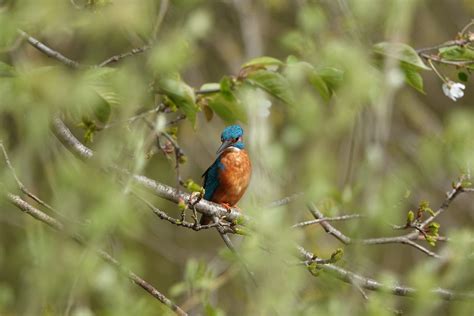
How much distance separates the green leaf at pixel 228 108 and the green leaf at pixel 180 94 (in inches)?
6.7

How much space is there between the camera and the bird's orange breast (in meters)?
4.90

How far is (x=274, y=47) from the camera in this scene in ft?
28.3

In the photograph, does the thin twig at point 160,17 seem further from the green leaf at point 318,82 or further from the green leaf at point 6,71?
the green leaf at point 318,82

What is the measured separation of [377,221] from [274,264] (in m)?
0.24

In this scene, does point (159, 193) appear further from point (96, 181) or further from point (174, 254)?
point (174, 254)

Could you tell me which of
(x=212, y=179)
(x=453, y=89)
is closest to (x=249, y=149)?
(x=453, y=89)

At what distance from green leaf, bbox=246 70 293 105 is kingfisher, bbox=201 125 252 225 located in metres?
1.37

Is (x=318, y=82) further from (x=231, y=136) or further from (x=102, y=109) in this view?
(x=231, y=136)

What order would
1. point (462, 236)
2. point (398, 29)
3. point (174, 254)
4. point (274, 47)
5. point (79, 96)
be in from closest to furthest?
point (79, 96)
point (462, 236)
point (398, 29)
point (174, 254)
point (274, 47)

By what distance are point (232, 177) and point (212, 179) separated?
15 centimetres

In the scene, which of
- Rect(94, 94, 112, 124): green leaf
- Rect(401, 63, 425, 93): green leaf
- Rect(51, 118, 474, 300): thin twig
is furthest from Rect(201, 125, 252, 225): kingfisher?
Rect(94, 94, 112, 124): green leaf

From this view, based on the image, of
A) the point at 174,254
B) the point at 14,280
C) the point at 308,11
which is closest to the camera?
the point at 308,11

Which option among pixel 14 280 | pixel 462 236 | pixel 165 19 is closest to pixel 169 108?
pixel 165 19

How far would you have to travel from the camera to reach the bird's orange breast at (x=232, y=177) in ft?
16.1
